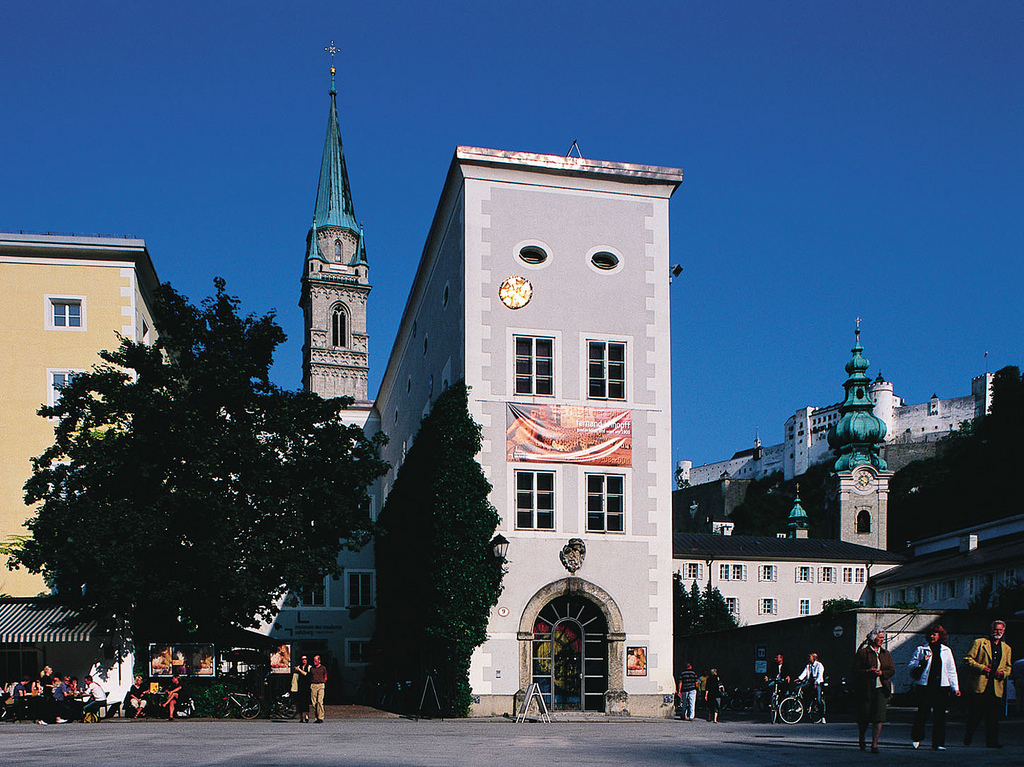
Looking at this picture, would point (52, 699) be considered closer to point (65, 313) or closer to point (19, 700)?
point (19, 700)

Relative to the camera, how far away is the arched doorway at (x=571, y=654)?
27.7 m

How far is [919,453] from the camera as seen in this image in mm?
151750

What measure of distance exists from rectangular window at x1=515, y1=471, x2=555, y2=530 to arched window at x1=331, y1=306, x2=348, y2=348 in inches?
3558

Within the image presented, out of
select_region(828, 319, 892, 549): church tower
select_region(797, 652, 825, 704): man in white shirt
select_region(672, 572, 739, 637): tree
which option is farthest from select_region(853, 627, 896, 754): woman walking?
select_region(828, 319, 892, 549): church tower

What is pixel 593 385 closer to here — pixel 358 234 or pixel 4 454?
pixel 4 454

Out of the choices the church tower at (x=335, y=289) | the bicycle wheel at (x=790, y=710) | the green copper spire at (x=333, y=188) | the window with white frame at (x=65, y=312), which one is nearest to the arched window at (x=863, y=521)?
the church tower at (x=335, y=289)

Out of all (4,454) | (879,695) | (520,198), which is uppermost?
(520,198)

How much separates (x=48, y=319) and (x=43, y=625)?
11747mm

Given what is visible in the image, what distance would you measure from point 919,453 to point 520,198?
134009mm

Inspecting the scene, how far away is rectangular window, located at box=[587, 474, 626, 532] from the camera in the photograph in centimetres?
2862

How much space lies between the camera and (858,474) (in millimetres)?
102188

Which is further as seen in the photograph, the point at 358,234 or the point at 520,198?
the point at 358,234

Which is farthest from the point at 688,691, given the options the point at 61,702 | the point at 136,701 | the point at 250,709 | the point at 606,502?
the point at 61,702

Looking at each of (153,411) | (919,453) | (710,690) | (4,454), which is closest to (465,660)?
(710,690)
